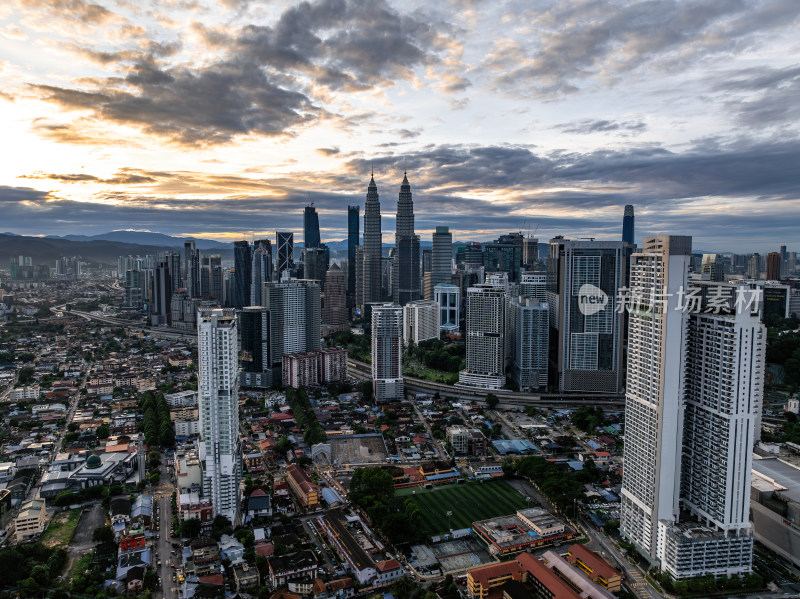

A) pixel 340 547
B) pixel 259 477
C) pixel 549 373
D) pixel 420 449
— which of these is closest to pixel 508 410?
pixel 549 373

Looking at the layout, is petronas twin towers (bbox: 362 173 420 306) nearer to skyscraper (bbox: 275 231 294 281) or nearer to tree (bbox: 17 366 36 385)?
skyscraper (bbox: 275 231 294 281)

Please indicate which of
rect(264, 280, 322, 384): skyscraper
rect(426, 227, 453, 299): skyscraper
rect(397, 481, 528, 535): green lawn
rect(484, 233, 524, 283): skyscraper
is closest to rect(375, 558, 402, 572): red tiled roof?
rect(397, 481, 528, 535): green lawn

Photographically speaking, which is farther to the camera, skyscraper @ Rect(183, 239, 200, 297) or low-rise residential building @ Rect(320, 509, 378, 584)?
skyscraper @ Rect(183, 239, 200, 297)

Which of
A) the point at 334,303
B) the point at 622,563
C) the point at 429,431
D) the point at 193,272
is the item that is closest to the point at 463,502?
the point at 622,563

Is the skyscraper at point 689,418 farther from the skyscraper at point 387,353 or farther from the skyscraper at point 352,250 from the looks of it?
the skyscraper at point 352,250

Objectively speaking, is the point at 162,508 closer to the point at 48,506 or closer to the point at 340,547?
the point at 48,506

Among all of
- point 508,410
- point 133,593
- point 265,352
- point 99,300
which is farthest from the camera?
point 99,300

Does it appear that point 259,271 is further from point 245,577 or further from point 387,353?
point 245,577
